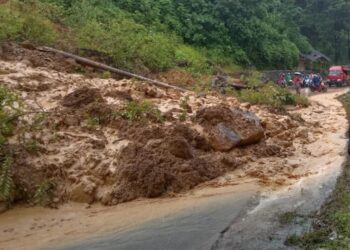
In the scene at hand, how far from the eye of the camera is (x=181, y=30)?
28016 millimetres

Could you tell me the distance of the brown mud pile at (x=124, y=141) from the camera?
8742 mm

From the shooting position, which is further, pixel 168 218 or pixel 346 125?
pixel 346 125

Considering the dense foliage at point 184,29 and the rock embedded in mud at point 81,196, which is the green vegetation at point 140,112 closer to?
the rock embedded in mud at point 81,196

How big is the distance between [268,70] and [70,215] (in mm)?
27400

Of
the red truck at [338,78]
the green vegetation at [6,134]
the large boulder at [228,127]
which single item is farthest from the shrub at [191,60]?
the red truck at [338,78]

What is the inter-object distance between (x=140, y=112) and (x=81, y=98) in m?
1.25

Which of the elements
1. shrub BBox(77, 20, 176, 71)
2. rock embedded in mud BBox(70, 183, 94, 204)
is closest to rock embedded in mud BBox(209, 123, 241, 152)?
Answer: rock embedded in mud BBox(70, 183, 94, 204)

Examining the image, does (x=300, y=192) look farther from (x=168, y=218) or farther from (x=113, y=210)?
(x=113, y=210)

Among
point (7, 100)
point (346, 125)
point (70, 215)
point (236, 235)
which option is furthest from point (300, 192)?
point (346, 125)

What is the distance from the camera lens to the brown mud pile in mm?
8742

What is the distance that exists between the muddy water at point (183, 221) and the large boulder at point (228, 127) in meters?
1.51

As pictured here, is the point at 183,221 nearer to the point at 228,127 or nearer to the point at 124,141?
the point at 124,141

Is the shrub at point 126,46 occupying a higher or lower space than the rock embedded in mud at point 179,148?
higher

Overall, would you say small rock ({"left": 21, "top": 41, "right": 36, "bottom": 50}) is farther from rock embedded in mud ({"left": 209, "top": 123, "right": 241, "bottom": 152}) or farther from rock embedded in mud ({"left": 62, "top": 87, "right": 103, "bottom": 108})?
rock embedded in mud ({"left": 209, "top": 123, "right": 241, "bottom": 152})
